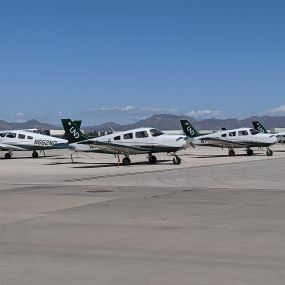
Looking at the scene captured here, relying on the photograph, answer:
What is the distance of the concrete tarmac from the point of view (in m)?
7.70

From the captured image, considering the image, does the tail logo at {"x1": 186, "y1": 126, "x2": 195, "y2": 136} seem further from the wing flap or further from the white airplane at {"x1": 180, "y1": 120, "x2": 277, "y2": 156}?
the wing flap

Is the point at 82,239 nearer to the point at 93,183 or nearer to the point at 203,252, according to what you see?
the point at 203,252

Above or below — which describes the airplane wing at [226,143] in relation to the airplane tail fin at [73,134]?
below

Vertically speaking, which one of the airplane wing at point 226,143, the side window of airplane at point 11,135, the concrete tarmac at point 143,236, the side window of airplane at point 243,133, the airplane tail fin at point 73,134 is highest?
the side window of airplane at point 11,135

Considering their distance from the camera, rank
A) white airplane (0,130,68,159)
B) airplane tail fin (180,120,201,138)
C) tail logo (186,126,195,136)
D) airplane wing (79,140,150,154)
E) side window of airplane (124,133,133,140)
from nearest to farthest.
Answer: airplane wing (79,140,150,154) < side window of airplane (124,133,133,140) < white airplane (0,130,68,159) < airplane tail fin (180,120,201,138) < tail logo (186,126,195,136)

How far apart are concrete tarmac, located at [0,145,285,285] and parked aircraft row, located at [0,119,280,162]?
18030 mm

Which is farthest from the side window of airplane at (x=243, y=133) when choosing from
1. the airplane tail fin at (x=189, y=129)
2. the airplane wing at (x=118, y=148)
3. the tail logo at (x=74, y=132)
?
the tail logo at (x=74, y=132)

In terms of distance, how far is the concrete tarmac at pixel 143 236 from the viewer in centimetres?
770

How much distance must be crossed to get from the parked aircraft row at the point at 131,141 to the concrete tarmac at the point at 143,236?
18.0 metres

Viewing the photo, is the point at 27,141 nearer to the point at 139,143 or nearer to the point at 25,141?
the point at 25,141

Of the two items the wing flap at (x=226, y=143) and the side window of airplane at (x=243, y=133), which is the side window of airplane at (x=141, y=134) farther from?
the side window of airplane at (x=243, y=133)

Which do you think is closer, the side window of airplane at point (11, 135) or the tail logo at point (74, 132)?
the tail logo at point (74, 132)

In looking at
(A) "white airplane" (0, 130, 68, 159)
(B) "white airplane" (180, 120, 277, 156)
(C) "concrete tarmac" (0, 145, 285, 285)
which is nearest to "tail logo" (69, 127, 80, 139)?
(A) "white airplane" (0, 130, 68, 159)

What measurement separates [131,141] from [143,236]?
2798cm
